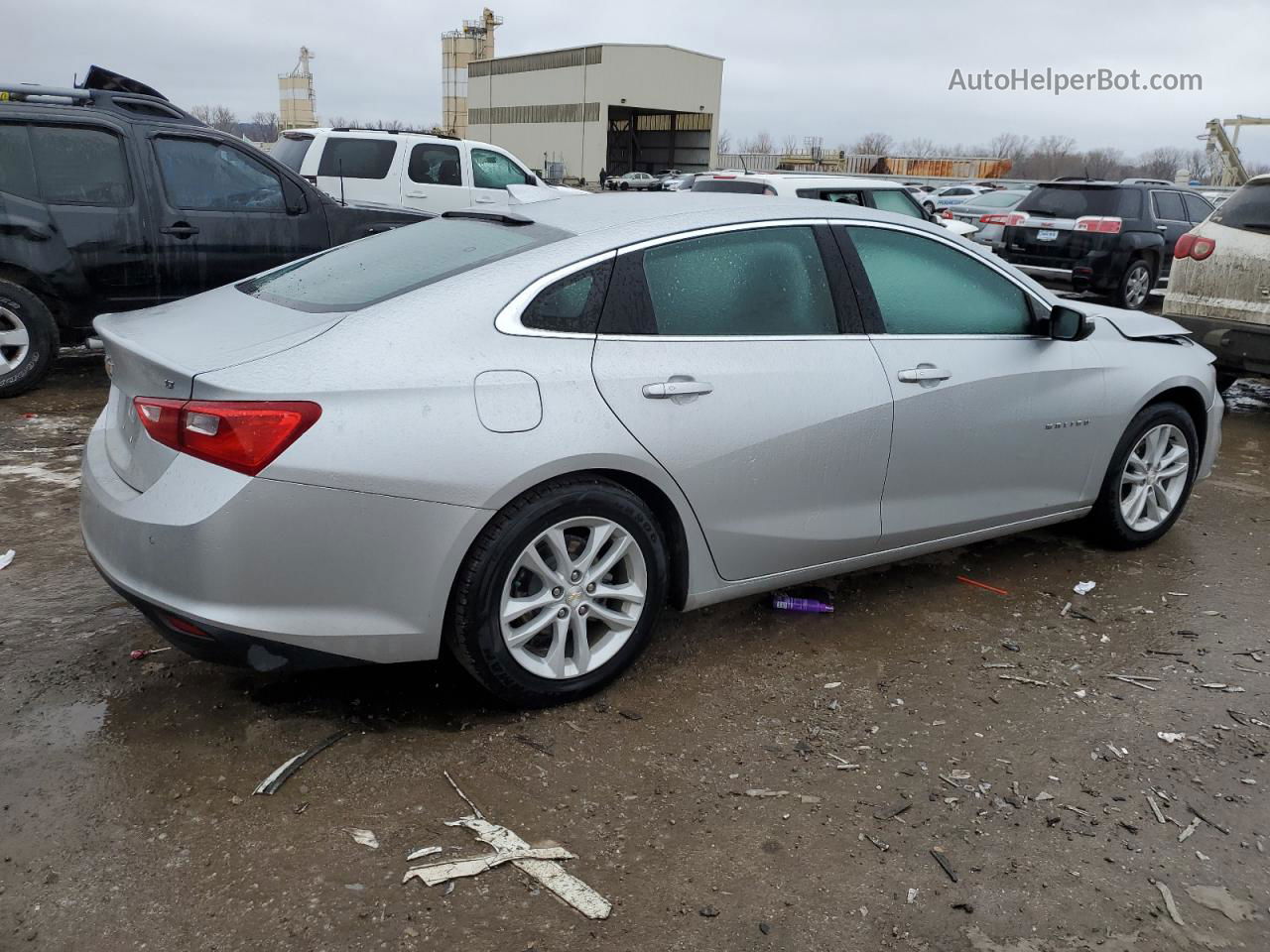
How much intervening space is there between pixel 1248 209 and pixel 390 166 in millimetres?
8989

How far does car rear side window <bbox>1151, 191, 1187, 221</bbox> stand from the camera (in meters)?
13.2

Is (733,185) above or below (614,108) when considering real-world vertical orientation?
below

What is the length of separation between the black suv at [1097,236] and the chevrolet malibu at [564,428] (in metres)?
9.10

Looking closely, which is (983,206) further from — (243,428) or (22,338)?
(243,428)

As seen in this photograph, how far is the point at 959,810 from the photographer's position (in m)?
2.87

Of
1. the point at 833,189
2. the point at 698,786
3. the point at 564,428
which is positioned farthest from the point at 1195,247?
the point at 698,786

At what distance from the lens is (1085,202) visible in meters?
12.8

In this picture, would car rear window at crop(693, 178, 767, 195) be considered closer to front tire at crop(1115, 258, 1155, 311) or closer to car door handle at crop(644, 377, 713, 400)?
front tire at crop(1115, 258, 1155, 311)

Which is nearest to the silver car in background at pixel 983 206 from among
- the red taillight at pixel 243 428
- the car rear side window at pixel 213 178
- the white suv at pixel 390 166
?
the white suv at pixel 390 166

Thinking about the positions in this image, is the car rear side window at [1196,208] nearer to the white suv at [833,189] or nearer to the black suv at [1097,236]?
the black suv at [1097,236]

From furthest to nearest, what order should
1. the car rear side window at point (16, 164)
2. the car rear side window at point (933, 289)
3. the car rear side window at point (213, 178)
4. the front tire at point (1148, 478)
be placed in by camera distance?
1. the car rear side window at point (213, 178)
2. the car rear side window at point (16, 164)
3. the front tire at point (1148, 478)
4. the car rear side window at point (933, 289)

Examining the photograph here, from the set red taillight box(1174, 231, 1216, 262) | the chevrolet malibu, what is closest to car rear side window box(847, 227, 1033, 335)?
the chevrolet malibu

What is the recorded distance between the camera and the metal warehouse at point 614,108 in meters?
64.9

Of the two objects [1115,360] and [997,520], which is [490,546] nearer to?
[997,520]
